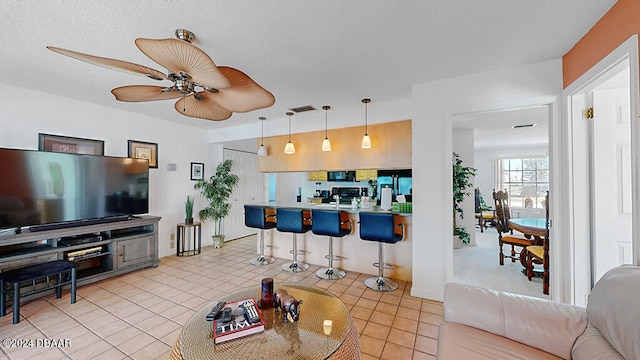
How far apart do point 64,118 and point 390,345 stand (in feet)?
15.8

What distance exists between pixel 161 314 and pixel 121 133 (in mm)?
2994

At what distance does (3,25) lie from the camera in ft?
5.94

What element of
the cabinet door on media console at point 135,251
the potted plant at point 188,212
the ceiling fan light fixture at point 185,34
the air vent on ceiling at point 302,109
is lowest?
the cabinet door on media console at point 135,251

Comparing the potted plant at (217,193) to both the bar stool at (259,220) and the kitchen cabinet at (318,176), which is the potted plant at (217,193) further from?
the kitchen cabinet at (318,176)

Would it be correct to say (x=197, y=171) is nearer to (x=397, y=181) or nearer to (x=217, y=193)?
(x=217, y=193)

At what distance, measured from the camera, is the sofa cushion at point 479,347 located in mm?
1238

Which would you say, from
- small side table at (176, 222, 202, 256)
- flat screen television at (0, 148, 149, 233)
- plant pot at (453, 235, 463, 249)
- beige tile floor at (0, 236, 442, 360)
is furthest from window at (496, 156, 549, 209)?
flat screen television at (0, 148, 149, 233)

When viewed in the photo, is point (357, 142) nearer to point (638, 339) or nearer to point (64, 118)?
point (638, 339)

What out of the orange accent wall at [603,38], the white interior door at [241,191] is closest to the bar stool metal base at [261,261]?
the white interior door at [241,191]

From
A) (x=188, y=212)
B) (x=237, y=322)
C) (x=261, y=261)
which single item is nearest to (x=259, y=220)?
(x=261, y=261)

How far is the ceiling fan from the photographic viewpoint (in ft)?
4.40

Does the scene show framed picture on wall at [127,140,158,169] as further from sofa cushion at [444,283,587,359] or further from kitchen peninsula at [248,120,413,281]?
sofa cushion at [444,283,587,359]

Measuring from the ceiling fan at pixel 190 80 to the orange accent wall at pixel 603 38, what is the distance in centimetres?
230

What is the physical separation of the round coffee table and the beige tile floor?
2.05 feet
